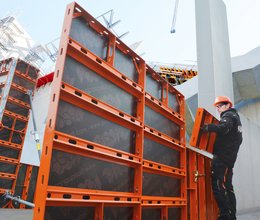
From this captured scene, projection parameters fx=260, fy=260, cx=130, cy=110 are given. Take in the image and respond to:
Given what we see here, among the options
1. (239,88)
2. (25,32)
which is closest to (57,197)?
(239,88)

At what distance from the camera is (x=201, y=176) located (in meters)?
4.82

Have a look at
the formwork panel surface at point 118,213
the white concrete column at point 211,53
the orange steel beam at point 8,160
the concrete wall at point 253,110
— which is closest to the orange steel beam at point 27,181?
the orange steel beam at point 8,160

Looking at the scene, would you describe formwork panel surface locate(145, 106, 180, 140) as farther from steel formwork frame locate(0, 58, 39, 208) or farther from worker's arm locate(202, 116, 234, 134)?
steel formwork frame locate(0, 58, 39, 208)

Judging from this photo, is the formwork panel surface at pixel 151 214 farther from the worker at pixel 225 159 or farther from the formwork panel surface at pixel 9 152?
the formwork panel surface at pixel 9 152

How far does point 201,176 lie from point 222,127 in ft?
4.02

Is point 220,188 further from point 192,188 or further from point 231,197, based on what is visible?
point 192,188

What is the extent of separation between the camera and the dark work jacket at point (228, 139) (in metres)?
4.15

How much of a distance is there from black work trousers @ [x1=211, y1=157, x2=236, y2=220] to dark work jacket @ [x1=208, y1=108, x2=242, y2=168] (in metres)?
0.11

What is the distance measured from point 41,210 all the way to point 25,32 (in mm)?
34331

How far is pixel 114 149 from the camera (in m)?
3.26

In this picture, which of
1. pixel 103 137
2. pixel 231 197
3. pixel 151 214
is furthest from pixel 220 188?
pixel 103 137

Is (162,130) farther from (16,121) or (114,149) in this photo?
(16,121)

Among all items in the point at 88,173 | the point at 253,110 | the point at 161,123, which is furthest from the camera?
the point at 253,110

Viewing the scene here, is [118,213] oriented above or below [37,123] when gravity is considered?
below
